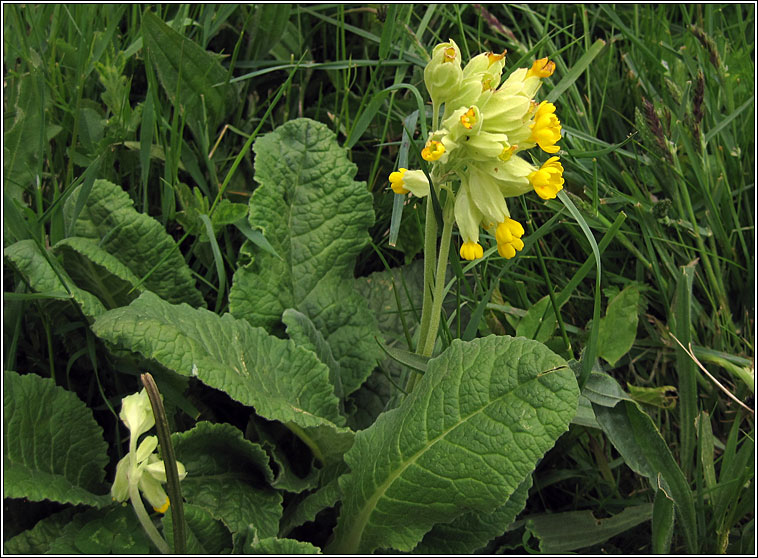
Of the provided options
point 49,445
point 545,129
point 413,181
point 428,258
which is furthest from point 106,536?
point 545,129

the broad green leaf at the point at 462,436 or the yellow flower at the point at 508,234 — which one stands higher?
the yellow flower at the point at 508,234

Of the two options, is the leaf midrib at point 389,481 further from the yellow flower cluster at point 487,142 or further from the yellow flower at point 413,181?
the yellow flower at point 413,181

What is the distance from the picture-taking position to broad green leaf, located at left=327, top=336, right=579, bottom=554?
1590 mm

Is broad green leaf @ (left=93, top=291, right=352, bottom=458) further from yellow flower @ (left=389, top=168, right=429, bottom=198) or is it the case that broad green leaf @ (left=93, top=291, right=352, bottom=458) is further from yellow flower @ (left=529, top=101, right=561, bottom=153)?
yellow flower @ (left=529, top=101, right=561, bottom=153)

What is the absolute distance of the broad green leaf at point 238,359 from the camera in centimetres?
169

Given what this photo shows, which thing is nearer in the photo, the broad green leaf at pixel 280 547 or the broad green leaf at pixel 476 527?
the broad green leaf at pixel 280 547

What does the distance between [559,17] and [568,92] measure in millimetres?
456

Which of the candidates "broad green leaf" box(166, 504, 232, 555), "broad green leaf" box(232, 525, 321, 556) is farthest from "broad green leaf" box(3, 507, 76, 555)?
"broad green leaf" box(232, 525, 321, 556)

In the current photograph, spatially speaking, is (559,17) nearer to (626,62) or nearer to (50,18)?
(626,62)

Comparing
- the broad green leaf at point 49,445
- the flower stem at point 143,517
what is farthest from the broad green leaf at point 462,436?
the broad green leaf at point 49,445

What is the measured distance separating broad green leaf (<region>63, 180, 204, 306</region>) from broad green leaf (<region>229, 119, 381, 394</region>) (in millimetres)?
271

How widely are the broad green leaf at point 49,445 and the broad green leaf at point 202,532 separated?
0.81 feet

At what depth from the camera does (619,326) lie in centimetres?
213

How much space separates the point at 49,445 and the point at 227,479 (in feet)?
1.49
